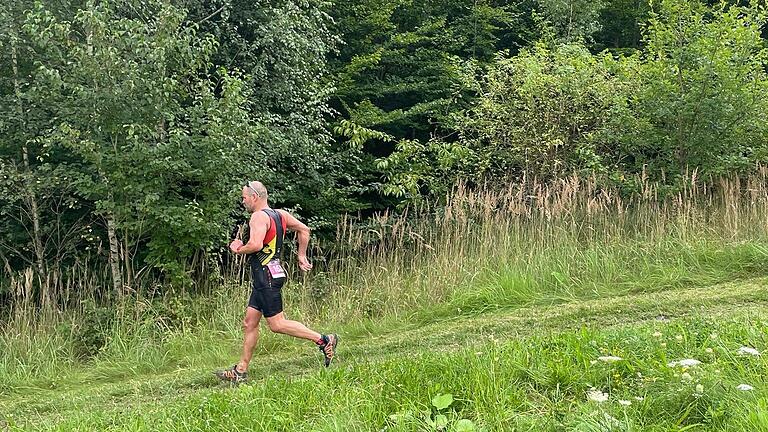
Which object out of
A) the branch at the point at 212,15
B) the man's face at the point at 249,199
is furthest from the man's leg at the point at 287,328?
the branch at the point at 212,15

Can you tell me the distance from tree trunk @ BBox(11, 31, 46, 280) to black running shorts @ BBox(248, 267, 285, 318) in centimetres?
391

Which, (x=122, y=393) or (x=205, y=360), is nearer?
(x=122, y=393)

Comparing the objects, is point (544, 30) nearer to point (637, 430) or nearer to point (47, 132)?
point (47, 132)

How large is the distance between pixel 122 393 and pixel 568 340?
130 inches

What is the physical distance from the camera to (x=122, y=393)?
4941mm

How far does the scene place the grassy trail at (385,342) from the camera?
15.6 feet

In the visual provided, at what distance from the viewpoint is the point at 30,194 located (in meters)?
7.57

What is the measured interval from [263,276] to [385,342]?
141 cm

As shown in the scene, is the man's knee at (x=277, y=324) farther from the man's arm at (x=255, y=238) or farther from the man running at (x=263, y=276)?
the man's arm at (x=255, y=238)

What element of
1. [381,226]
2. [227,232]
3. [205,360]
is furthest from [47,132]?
[381,226]

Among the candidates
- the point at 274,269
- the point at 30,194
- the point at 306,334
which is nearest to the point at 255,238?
the point at 274,269

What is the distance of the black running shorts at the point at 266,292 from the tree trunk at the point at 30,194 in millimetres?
3910

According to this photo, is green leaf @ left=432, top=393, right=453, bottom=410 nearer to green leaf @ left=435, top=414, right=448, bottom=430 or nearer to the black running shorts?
green leaf @ left=435, top=414, right=448, bottom=430

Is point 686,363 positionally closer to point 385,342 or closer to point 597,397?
point 597,397
